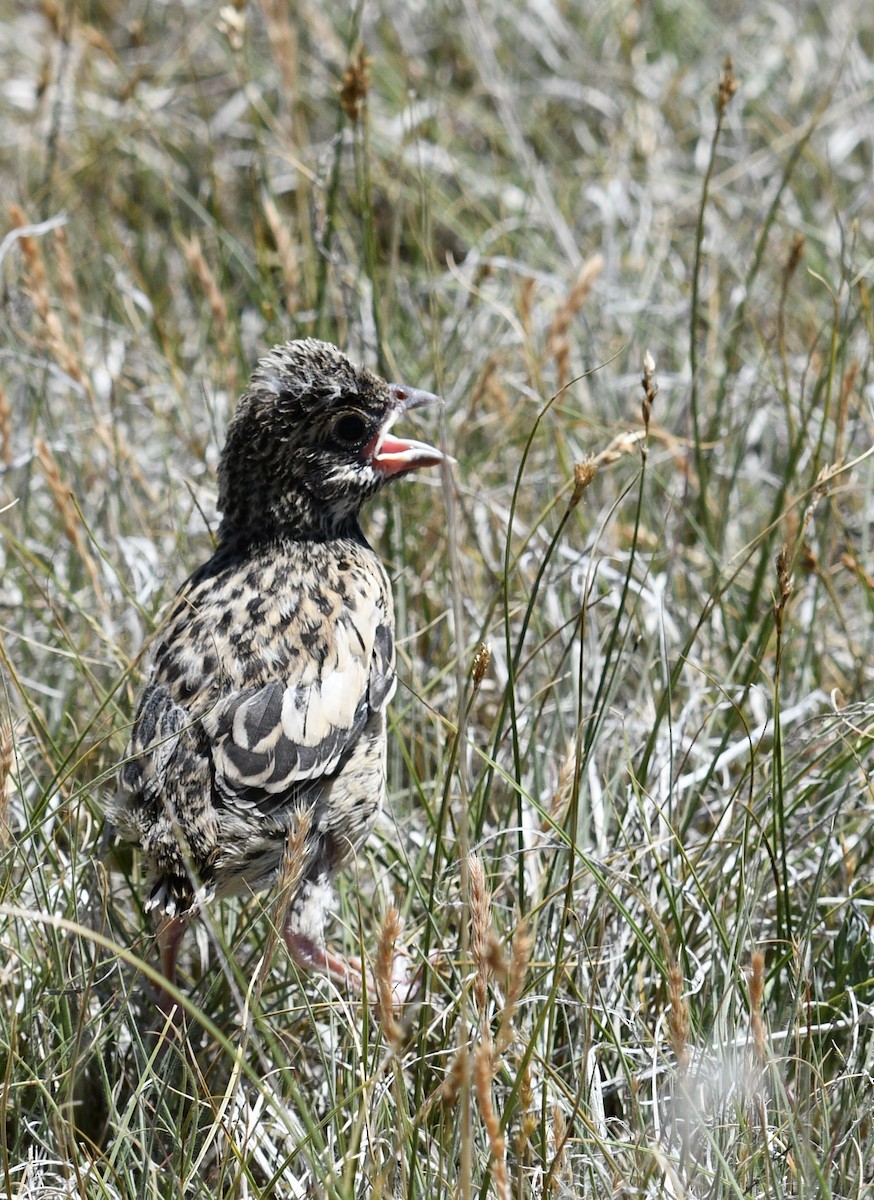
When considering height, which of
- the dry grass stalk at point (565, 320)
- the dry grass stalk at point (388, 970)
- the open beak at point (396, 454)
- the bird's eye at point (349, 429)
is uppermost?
the dry grass stalk at point (565, 320)

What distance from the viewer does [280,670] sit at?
142 inches

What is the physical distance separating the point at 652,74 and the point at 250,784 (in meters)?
4.91

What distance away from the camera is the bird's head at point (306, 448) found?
12.9 feet

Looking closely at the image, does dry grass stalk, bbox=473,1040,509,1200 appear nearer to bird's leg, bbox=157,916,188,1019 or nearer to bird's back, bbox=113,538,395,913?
bird's back, bbox=113,538,395,913

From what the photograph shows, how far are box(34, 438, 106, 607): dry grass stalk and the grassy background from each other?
0.05 feet

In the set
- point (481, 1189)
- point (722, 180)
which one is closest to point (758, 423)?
point (722, 180)

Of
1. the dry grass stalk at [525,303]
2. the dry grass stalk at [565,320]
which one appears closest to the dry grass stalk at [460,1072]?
the dry grass stalk at [565,320]

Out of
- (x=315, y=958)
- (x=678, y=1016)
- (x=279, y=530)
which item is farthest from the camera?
(x=279, y=530)

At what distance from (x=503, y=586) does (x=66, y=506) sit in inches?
63.9

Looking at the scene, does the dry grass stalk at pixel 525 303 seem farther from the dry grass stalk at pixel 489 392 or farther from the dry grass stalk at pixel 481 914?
the dry grass stalk at pixel 481 914

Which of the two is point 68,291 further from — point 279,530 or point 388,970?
point 388,970

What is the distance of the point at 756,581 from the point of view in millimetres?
Result: 4262

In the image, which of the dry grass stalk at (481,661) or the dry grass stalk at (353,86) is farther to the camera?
the dry grass stalk at (353,86)

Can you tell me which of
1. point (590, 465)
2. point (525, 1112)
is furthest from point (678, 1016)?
point (590, 465)
